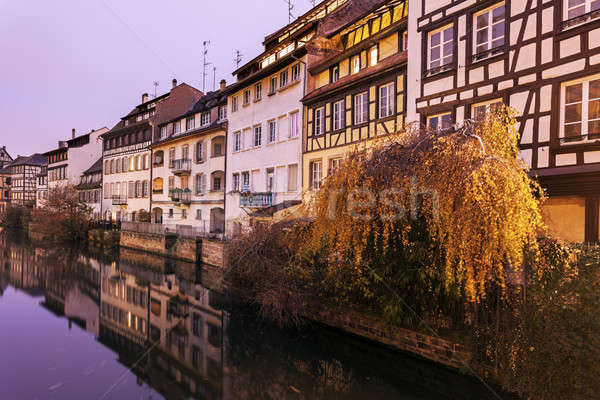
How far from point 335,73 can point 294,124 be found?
322 cm

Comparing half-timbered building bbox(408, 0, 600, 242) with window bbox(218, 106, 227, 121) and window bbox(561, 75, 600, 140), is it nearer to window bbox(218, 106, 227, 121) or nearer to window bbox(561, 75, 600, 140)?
window bbox(561, 75, 600, 140)

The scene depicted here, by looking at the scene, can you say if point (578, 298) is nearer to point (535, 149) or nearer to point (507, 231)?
point (507, 231)

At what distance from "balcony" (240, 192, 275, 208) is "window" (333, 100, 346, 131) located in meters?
5.39

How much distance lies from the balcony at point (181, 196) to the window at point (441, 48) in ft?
64.3

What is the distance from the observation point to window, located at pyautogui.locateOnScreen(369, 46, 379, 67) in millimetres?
14734

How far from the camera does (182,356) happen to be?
374 inches

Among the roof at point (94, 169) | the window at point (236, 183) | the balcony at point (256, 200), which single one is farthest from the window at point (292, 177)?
the roof at point (94, 169)

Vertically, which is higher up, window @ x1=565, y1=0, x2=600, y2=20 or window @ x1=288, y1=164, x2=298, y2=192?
window @ x1=565, y1=0, x2=600, y2=20

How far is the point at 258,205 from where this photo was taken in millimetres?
20297

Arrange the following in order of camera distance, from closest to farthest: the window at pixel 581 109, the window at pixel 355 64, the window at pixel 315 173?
the window at pixel 581 109 → the window at pixel 355 64 → the window at pixel 315 173

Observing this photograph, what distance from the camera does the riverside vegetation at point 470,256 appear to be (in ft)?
17.8

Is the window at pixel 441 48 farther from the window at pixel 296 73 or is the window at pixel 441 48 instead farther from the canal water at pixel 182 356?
the canal water at pixel 182 356

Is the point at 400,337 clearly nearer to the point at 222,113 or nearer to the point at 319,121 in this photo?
the point at 319,121

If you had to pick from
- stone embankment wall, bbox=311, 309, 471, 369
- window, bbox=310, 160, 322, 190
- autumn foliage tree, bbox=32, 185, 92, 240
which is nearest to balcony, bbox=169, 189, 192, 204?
autumn foliage tree, bbox=32, 185, 92, 240
